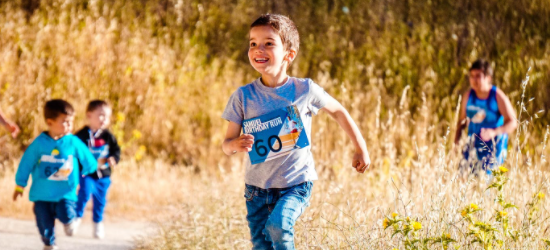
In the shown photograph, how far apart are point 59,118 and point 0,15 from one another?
13.9ft

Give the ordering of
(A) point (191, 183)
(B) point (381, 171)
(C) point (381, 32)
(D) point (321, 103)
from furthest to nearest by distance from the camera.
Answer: (C) point (381, 32) < (A) point (191, 183) < (B) point (381, 171) < (D) point (321, 103)

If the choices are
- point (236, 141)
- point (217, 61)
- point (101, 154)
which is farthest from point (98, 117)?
point (217, 61)

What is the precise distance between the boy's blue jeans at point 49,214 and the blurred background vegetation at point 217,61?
252 cm

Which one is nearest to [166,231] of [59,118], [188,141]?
[59,118]

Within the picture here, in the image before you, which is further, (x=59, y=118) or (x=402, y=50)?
(x=402, y=50)

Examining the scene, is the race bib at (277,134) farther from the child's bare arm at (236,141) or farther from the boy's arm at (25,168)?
the boy's arm at (25,168)

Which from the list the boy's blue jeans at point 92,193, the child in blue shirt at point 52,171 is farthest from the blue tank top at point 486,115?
the child in blue shirt at point 52,171

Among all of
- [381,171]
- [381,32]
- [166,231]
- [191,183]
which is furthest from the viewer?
[381,32]

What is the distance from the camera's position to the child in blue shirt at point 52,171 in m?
5.01

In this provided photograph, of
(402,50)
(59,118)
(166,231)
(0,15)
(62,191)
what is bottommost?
(166,231)

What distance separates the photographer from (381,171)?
6.05 m

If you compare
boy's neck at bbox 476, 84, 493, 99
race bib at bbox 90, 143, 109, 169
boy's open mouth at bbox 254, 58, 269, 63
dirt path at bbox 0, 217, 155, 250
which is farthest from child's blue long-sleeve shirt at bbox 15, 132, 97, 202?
boy's neck at bbox 476, 84, 493, 99

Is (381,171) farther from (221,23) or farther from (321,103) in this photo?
(221,23)

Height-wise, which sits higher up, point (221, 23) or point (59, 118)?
point (221, 23)
